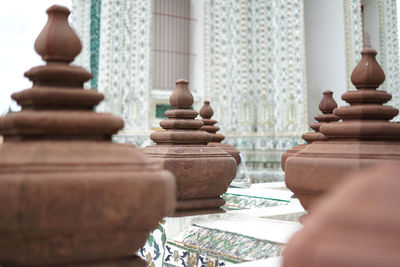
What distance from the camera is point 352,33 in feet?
25.8

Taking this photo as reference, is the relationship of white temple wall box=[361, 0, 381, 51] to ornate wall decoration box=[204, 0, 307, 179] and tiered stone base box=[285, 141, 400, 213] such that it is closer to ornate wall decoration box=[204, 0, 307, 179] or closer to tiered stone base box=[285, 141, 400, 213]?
ornate wall decoration box=[204, 0, 307, 179]

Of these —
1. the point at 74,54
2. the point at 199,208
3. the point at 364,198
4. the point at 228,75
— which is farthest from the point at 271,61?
the point at 364,198

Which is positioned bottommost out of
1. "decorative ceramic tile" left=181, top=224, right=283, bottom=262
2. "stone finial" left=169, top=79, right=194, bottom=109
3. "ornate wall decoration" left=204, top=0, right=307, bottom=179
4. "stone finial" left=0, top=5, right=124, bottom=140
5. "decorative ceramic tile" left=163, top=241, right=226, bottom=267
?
"decorative ceramic tile" left=163, top=241, right=226, bottom=267

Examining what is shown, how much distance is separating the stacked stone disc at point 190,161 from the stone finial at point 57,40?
2.95 ft

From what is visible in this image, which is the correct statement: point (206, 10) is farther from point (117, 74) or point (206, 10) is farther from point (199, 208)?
point (199, 208)

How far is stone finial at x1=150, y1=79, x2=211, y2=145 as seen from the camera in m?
2.04

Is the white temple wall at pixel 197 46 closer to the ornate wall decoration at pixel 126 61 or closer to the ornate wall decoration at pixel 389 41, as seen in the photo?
the ornate wall decoration at pixel 126 61

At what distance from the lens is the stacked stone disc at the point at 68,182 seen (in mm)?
815

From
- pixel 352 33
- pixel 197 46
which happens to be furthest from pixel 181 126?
pixel 352 33

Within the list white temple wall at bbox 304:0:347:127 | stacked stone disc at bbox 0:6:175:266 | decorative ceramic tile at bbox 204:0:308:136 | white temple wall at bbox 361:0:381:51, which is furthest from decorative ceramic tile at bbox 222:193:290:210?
white temple wall at bbox 361:0:381:51

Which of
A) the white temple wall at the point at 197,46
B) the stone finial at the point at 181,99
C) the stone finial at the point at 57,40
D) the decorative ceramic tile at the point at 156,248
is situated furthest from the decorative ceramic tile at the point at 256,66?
the stone finial at the point at 57,40

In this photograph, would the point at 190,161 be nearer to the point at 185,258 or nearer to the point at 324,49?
the point at 185,258

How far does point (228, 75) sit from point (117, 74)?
1779mm

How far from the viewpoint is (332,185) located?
1488mm
